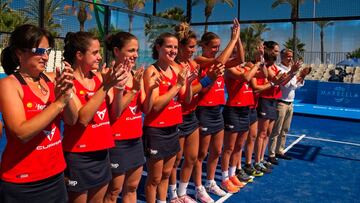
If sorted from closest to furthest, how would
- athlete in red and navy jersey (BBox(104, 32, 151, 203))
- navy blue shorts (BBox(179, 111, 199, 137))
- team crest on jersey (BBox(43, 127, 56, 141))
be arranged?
team crest on jersey (BBox(43, 127, 56, 141)), athlete in red and navy jersey (BBox(104, 32, 151, 203)), navy blue shorts (BBox(179, 111, 199, 137))

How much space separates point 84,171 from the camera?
8.72 ft

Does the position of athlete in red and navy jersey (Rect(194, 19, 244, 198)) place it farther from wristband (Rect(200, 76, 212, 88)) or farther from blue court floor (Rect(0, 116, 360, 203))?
blue court floor (Rect(0, 116, 360, 203))

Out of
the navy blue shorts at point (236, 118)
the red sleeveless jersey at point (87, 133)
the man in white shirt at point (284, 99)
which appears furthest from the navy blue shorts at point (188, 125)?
the man in white shirt at point (284, 99)

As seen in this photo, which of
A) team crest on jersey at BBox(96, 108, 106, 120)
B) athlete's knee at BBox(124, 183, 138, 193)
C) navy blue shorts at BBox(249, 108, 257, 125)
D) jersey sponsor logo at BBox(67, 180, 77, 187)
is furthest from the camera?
navy blue shorts at BBox(249, 108, 257, 125)

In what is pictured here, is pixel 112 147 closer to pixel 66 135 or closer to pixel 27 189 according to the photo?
pixel 66 135

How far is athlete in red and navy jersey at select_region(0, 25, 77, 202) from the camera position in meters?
2.09

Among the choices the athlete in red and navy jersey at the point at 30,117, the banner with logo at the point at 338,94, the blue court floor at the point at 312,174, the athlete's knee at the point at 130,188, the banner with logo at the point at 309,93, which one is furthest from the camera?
the banner with logo at the point at 309,93

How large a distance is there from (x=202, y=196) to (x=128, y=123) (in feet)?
6.30

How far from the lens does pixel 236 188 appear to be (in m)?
5.05

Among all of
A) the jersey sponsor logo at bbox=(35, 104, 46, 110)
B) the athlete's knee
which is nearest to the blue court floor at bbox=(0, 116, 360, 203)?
the athlete's knee

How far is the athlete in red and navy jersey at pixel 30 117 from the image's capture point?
209 cm

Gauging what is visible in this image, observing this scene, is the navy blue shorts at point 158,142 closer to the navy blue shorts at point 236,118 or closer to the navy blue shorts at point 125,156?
the navy blue shorts at point 125,156

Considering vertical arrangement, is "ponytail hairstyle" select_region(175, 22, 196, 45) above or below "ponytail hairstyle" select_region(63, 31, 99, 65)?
above

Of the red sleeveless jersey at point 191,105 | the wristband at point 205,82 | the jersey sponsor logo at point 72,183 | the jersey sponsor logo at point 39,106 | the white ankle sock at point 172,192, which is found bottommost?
the white ankle sock at point 172,192
